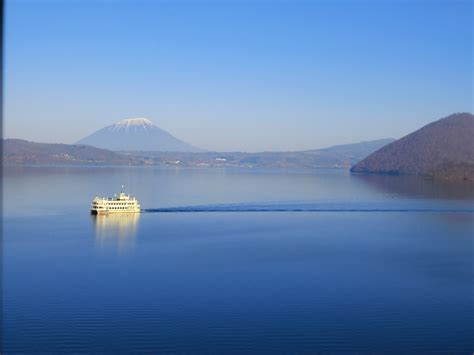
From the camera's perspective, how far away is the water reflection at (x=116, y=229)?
4953 mm

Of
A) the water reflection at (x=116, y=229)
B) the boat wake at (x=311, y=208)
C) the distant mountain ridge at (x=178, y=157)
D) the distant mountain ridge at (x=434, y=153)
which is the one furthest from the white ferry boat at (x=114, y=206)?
the distant mountain ridge at (x=178, y=157)

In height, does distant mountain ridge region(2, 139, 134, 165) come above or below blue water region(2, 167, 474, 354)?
above

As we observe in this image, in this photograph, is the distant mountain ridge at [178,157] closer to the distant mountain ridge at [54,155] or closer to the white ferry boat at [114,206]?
the distant mountain ridge at [54,155]

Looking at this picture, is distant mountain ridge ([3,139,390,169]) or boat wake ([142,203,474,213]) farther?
distant mountain ridge ([3,139,390,169])

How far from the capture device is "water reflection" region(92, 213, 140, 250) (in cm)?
495

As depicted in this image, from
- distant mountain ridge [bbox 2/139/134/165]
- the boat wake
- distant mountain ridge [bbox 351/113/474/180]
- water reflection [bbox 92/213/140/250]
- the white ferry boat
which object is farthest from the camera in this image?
distant mountain ridge [bbox 2/139/134/165]

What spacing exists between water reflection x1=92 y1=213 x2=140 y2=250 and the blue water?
0.06 ft

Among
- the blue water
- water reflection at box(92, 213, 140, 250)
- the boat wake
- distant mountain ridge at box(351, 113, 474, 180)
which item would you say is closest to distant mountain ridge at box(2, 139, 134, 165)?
distant mountain ridge at box(351, 113, 474, 180)

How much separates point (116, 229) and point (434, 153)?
1682cm

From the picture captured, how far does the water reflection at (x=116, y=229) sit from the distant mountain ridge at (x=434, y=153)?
12.6 metres

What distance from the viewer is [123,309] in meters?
2.79

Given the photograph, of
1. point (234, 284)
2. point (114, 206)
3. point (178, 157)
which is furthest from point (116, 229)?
point (178, 157)

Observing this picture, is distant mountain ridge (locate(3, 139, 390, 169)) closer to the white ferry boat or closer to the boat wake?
the boat wake

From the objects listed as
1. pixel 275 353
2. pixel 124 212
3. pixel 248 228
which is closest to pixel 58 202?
pixel 124 212
